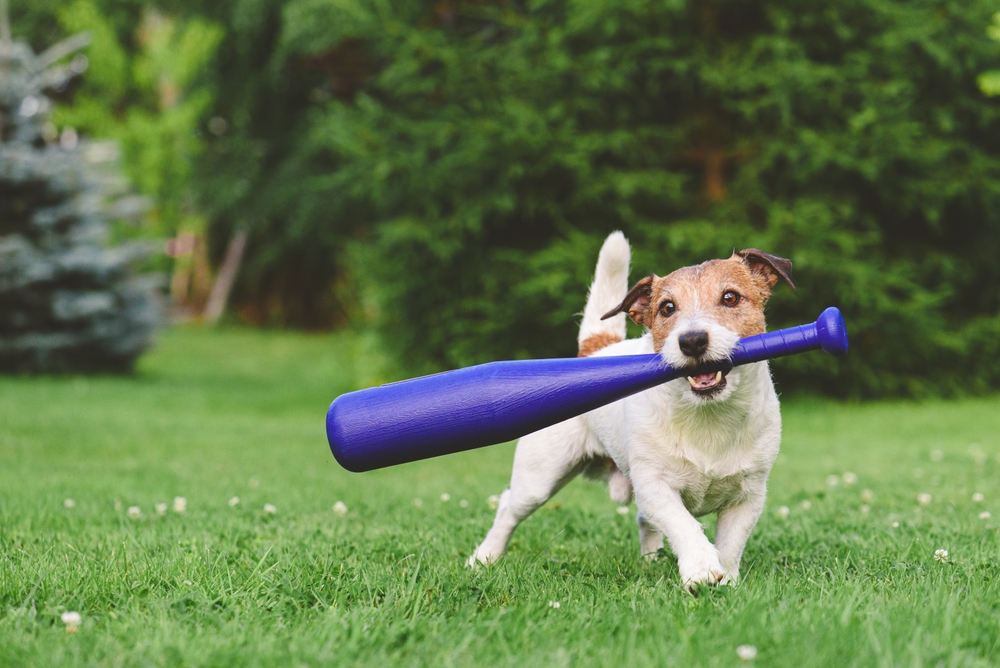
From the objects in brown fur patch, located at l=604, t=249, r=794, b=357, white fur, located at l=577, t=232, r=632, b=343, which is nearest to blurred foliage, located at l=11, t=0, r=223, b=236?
white fur, located at l=577, t=232, r=632, b=343

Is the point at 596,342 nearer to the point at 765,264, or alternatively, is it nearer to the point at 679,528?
the point at 765,264

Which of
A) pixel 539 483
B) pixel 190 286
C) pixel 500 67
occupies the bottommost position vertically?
pixel 190 286

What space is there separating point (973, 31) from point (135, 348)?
14.0 m

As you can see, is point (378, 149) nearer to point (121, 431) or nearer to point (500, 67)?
point (500, 67)

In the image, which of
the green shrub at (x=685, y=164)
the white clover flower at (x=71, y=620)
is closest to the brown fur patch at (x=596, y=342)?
the white clover flower at (x=71, y=620)

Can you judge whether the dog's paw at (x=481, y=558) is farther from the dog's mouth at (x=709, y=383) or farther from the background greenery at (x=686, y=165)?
the background greenery at (x=686, y=165)

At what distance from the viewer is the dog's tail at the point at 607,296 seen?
185 inches

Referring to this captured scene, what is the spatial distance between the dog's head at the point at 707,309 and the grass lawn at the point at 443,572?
83 cm

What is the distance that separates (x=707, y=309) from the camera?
153 inches

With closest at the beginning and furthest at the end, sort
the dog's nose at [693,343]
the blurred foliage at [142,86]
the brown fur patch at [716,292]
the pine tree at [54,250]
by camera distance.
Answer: the dog's nose at [693,343], the brown fur patch at [716,292], the pine tree at [54,250], the blurred foliage at [142,86]

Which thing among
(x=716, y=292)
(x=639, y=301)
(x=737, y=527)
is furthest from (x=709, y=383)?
(x=639, y=301)

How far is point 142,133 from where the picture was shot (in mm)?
25969

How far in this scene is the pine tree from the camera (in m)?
14.8

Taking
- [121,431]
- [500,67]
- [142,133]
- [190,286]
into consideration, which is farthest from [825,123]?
[190,286]
